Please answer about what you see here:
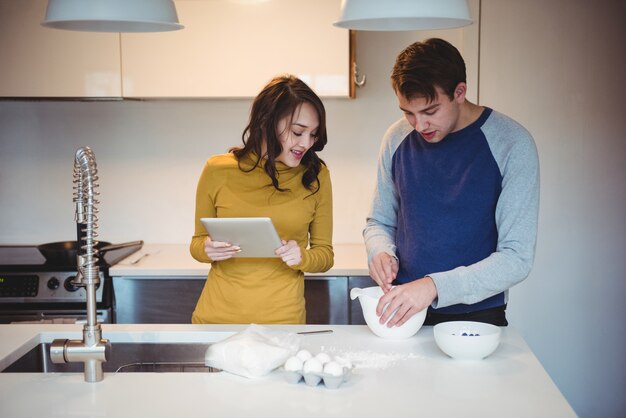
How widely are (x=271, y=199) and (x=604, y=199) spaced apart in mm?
1628

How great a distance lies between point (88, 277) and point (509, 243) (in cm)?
105

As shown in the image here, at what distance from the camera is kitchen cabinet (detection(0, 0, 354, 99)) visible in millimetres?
3104

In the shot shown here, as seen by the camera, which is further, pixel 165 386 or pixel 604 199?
pixel 604 199

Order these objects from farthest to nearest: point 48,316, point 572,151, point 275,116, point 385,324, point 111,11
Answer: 1. point 572,151
2. point 48,316
3. point 275,116
4. point 385,324
5. point 111,11

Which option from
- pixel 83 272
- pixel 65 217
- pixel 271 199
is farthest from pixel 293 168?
pixel 65 217

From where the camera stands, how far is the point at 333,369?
63.3 inches

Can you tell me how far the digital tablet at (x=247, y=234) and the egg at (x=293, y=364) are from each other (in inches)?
17.2

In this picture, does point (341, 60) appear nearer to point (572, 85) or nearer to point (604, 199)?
point (572, 85)

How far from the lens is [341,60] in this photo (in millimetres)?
3111

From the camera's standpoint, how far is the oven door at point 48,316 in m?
3.08

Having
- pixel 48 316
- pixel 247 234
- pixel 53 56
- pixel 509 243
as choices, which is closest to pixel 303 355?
pixel 247 234

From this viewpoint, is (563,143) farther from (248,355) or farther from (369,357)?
(248,355)

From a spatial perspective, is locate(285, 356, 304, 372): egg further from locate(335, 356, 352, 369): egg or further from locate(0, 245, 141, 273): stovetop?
locate(0, 245, 141, 273): stovetop

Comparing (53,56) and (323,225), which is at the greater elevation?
(53,56)
